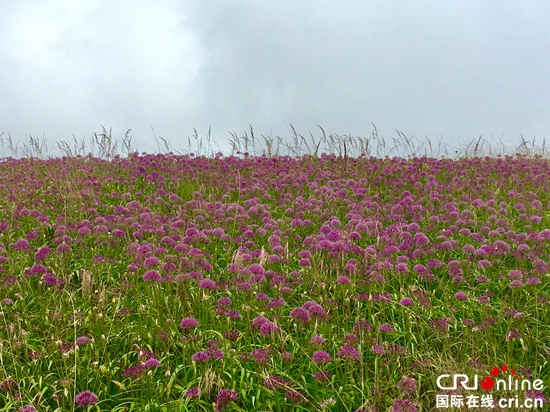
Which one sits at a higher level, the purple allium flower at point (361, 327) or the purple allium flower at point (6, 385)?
the purple allium flower at point (361, 327)

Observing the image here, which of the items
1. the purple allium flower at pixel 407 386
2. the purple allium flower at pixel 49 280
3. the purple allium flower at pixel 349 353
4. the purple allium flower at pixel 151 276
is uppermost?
the purple allium flower at pixel 151 276

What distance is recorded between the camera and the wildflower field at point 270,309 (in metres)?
3.58

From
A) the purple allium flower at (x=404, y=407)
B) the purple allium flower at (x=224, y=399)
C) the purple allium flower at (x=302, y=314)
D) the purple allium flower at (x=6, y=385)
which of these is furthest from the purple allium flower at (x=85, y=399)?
the purple allium flower at (x=404, y=407)

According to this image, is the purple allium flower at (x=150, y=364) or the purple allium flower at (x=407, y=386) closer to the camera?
the purple allium flower at (x=407, y=386)

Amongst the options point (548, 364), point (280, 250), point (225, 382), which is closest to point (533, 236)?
point (548, 364)

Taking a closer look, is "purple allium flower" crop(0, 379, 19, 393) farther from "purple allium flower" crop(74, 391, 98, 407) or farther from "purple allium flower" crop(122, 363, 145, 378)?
"purple allium flower" crop(122, 363, 145, 378)

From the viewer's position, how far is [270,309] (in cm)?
455

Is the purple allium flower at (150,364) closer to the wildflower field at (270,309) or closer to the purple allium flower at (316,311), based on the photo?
the wildflower field at (270,309)

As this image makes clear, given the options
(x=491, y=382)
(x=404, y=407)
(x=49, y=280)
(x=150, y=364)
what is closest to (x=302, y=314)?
(x=404, y=407)

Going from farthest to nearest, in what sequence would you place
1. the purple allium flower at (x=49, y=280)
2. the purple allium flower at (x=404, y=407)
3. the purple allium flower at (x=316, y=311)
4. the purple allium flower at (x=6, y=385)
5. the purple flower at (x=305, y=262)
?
the purple flower at (x=305, y=262) < the purple allium flower at (x=49, y=280) < the purple allium flower at (x=316, y=311) < the purple allium flower at (x=6, y=385) < the purple allium flower at (x=404, y=407)

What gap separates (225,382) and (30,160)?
528 inches

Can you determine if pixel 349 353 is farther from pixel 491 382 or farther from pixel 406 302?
pixel 406 302

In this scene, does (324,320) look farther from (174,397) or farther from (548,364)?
(548,364)

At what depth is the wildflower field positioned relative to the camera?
141 inches
